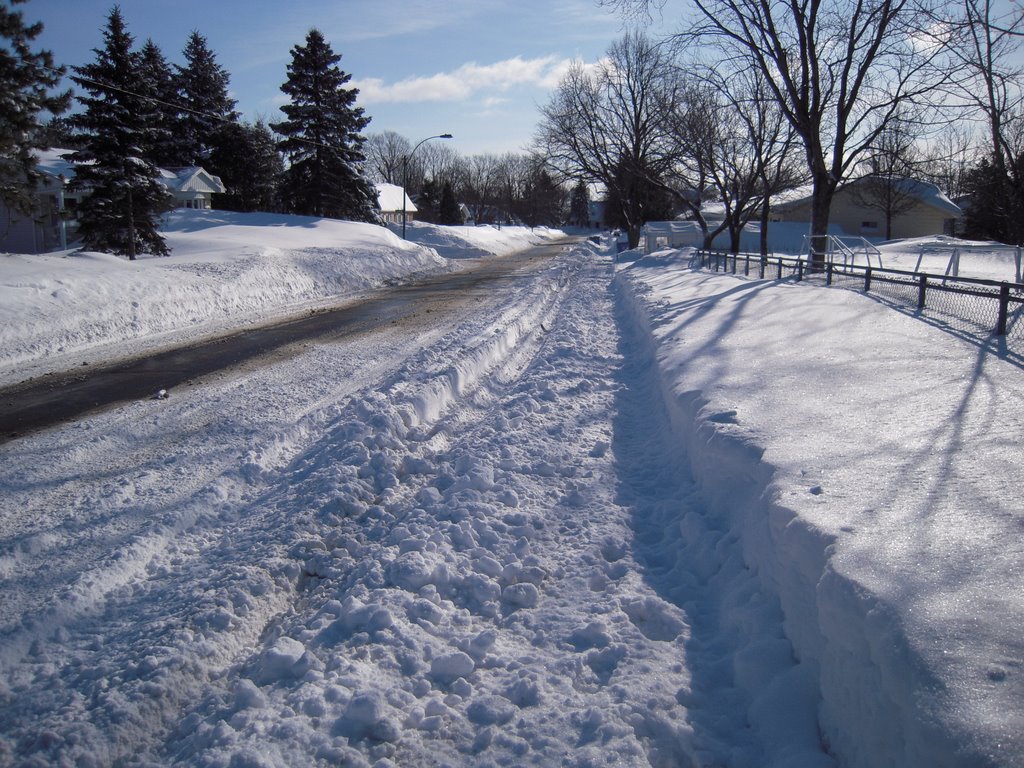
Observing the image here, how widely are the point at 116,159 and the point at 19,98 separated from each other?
7.42 meters

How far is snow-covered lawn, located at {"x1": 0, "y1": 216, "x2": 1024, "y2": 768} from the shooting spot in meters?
2.77

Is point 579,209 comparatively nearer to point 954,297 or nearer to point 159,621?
point 954,297

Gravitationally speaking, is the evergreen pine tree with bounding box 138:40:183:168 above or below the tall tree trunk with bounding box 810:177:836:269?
above

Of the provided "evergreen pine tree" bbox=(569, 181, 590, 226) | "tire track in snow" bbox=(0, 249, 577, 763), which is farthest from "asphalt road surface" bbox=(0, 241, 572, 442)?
"evergreen pine tree" bbox=(569, 181, 590, 226)

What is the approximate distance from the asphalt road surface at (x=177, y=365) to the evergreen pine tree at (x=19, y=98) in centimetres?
1001

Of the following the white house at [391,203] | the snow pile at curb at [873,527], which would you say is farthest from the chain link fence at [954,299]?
the white house at [391,203]

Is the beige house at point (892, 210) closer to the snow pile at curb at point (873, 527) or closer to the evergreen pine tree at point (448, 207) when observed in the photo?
the evergreen pine tree at point (448, 207)

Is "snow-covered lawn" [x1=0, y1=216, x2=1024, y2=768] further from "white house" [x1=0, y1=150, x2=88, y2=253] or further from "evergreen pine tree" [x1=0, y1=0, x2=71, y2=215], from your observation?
"white house" [x1=0, y1=150, x2=88, y2=253]

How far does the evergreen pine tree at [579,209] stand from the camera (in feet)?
414

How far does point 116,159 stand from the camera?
25.2 metres

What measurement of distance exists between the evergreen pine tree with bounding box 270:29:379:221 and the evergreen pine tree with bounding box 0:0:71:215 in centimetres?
2154

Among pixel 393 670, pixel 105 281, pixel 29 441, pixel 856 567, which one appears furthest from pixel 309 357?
pixel 856 567

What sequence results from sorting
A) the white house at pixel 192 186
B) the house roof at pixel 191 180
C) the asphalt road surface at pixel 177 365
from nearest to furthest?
1. the asphalt road surface at pixel 177 365
2. the house roof at pixel 191 180
3. the white house at pixel 192 186

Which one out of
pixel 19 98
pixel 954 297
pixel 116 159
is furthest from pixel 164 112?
pixel 954 297
